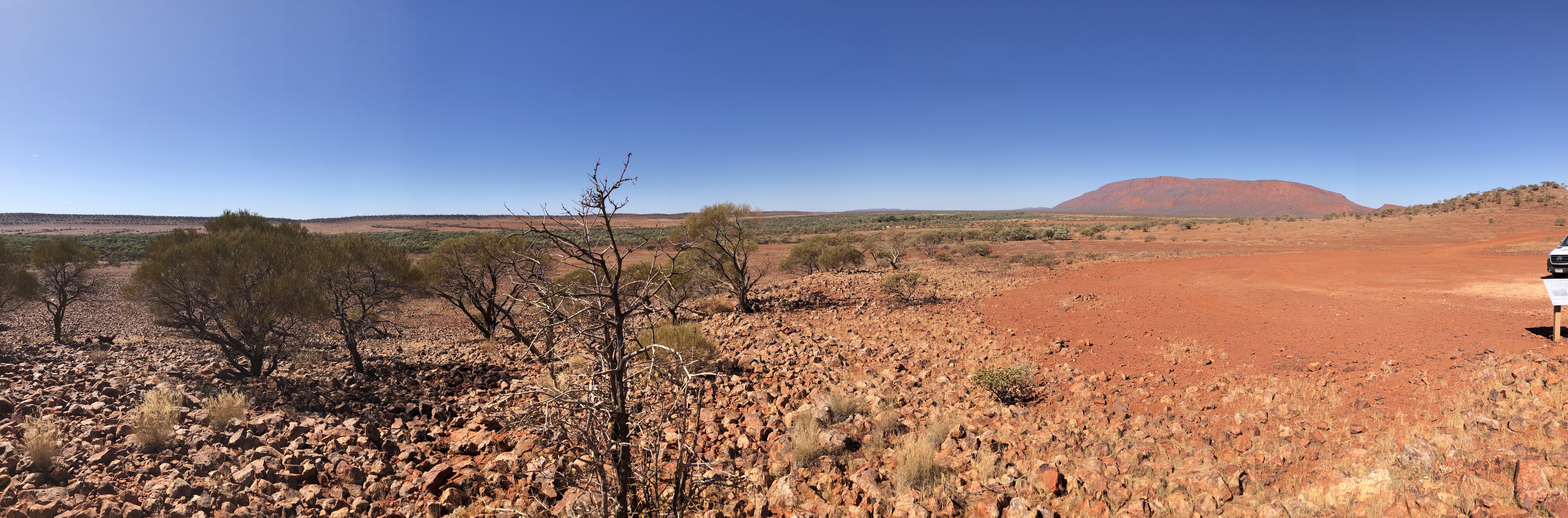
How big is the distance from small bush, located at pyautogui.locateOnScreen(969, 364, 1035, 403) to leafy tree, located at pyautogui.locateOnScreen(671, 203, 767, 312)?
800cm

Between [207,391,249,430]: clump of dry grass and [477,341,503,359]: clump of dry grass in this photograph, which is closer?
[207,391,249,430]: clump of dry grass

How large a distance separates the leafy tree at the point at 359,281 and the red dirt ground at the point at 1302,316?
43.4 ft

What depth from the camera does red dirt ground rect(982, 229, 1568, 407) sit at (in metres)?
7.55

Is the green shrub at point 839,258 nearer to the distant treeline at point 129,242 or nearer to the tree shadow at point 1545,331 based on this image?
the tree shadow at point 1545,331

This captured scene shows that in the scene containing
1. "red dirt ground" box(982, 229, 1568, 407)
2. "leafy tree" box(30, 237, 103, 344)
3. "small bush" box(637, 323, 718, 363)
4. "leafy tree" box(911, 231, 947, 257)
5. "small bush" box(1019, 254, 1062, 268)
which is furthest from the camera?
"leafy tree" box(911, 231, 947, 257)

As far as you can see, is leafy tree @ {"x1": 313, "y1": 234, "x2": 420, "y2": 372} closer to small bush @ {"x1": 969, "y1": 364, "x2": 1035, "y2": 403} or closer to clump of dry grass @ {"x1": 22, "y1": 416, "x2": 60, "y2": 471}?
clump of dry grass @ {"x1": 22, "y1": 416, "x2": 60, "y2": 471}

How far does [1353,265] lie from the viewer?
18.0 m

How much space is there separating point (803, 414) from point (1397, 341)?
931cm

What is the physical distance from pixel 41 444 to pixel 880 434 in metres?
7.81

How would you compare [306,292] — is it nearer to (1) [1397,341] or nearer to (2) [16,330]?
(2) [16,330]

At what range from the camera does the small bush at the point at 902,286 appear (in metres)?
14.9

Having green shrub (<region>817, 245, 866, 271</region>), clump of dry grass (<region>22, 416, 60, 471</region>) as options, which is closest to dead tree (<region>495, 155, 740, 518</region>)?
clump of dry grass (<region>22, 416, 60, 471</region>)

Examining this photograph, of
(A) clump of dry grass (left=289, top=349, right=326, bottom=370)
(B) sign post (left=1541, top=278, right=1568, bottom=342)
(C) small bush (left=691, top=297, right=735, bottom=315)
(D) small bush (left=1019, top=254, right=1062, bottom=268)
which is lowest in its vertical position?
(A) clump of dry grass (left=289, top=349, right=326, bottom=370)

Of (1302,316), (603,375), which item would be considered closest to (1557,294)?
(1302,316)
